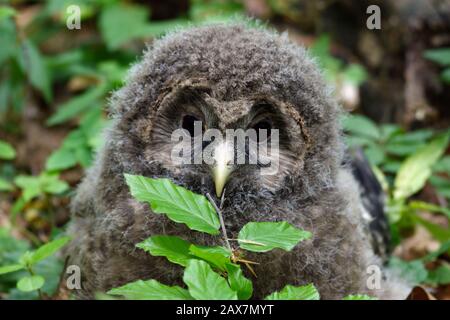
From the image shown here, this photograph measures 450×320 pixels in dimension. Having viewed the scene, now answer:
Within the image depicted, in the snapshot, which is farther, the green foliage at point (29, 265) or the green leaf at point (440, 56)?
the green leaf at point (440, 56)

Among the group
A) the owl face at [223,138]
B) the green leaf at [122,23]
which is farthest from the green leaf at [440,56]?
the owl face at [223,138]

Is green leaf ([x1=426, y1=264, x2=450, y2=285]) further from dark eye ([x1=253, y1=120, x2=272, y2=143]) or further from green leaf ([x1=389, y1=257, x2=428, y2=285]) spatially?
dark eye ([x1=253, y1=120, x2=272, y2=143])

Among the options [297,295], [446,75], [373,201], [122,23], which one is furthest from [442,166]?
[122,23]

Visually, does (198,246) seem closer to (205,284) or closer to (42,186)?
(205,284)

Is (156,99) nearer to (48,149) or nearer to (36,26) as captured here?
(48,149)

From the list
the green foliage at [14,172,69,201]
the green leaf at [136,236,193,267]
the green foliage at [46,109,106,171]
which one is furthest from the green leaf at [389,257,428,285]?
the green foliage at [14,172,69,201]

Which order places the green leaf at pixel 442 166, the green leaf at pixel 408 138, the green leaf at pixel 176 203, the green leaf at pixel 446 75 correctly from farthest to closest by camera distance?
1. the green leaf at pixel 446 75
2. the green leaf at pixel 408 138
3. the green leaf at pixel 442 166
4. the green leaf at pixel 176 203

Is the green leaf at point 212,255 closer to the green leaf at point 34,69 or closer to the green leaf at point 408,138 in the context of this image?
the green leaf at point 408,138
